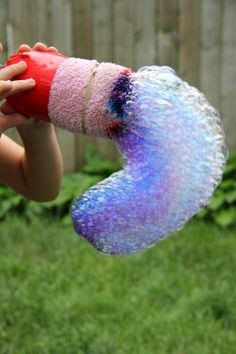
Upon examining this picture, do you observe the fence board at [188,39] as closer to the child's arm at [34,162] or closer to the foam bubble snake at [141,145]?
the child's arm at [34,162]

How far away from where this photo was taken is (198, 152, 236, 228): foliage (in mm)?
3561

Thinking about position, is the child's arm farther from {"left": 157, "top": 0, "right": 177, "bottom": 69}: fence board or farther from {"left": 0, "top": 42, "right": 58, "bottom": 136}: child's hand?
{"left": 157, "top": 0, "right": 177, "bottom": 69}: fence board

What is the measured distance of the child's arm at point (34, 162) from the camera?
1561 mm

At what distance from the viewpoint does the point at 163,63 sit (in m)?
4.08

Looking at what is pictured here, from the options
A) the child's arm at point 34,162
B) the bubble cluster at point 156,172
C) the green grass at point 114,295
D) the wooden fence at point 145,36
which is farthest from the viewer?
the wooden fence at point 145,36

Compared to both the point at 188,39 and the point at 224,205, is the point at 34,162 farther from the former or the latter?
the point at 188,39

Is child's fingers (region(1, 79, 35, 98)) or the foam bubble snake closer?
the foam bubble snake

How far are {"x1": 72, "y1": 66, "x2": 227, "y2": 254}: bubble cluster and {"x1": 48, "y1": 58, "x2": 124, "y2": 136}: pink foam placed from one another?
0.13 ft

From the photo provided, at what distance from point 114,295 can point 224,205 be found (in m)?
1.07

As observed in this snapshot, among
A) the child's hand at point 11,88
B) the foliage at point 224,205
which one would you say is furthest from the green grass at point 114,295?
the child's hand at point 11,88

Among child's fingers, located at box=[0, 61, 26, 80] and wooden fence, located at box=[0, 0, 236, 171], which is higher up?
child's fingers, located at box=[0, 61, 26, 80]

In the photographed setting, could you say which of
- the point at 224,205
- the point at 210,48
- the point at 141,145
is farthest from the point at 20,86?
the point at 210,48

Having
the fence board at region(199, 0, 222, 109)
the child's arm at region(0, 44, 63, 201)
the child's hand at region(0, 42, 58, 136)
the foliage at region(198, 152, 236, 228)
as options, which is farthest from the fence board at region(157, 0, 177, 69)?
the child's hand at region(0, 42, 58, 136)

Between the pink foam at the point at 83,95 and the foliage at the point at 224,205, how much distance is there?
2.42 metres
